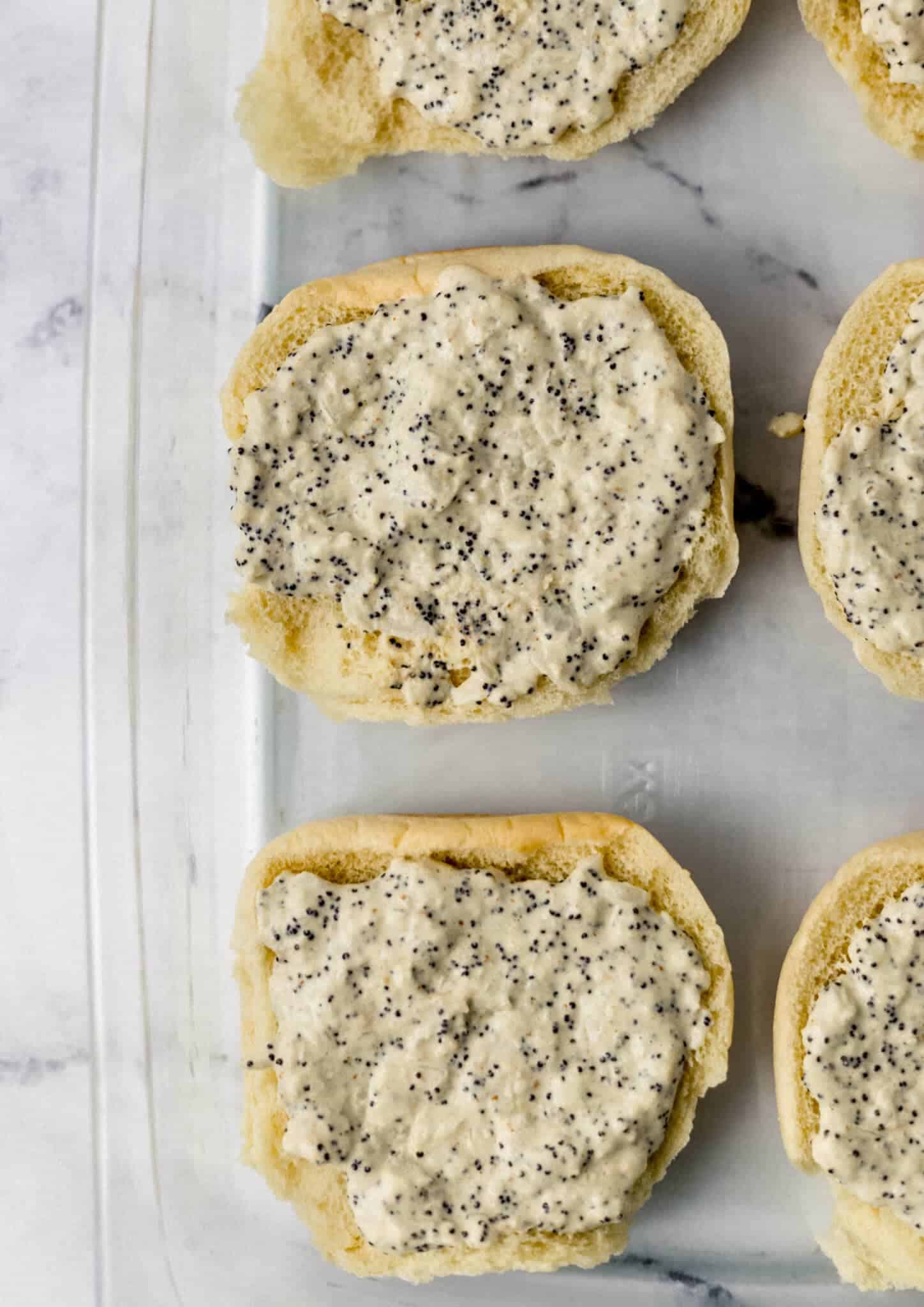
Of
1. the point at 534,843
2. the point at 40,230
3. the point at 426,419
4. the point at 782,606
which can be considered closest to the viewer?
the point at 426,419

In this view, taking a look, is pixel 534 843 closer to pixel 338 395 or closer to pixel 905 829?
pixel 905 829

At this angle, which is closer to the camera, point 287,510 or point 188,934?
point 287,510

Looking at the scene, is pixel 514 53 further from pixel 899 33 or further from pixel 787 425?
pixel 787 425

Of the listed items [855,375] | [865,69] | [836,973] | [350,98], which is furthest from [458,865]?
[865,69]

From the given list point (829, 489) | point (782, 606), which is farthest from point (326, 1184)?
point (829, 489)

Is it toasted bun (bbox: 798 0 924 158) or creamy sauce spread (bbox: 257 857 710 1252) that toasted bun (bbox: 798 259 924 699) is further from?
creamy sauce spread (bbox: 257 857 710 1252)

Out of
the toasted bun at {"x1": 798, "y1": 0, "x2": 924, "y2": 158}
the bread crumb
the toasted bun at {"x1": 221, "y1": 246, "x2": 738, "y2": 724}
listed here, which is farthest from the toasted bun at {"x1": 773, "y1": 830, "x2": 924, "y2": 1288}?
the toasted bun at {"x1": 798, "y1": 0, "x2": 924, "y2": 158}

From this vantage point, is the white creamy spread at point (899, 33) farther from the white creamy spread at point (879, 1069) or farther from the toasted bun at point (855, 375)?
the white creamy spread at point (879, 1069)
